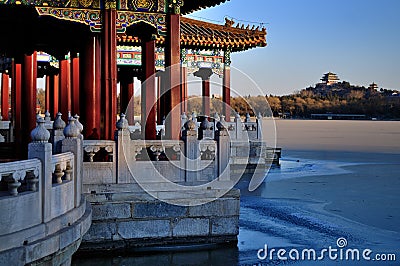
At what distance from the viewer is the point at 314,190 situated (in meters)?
15.4

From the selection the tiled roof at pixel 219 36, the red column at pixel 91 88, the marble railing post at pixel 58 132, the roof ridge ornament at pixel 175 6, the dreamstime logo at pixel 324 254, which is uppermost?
the tiled roof at pixel 219 36

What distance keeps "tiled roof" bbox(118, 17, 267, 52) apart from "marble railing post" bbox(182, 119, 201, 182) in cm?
1118

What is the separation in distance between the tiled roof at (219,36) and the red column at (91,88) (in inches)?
353

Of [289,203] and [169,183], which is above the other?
[169,183]

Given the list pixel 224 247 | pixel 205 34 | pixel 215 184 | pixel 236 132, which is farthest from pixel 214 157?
pixel 205 34

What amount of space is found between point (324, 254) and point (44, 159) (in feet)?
15.3

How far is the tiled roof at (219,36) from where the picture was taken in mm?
20328

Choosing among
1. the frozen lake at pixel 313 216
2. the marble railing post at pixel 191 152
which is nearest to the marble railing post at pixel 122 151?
the marble railing post at pixel 191 152

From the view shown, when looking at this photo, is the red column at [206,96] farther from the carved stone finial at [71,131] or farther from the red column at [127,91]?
the carved stone finial at [71,131]

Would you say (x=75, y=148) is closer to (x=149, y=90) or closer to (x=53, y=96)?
(x=149, y=90)

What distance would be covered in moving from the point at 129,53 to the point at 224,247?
41.8 feet

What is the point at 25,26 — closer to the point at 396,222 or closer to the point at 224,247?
the point at 224,247

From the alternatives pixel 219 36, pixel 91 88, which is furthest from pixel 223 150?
pixel 219 36

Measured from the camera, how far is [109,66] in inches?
408
